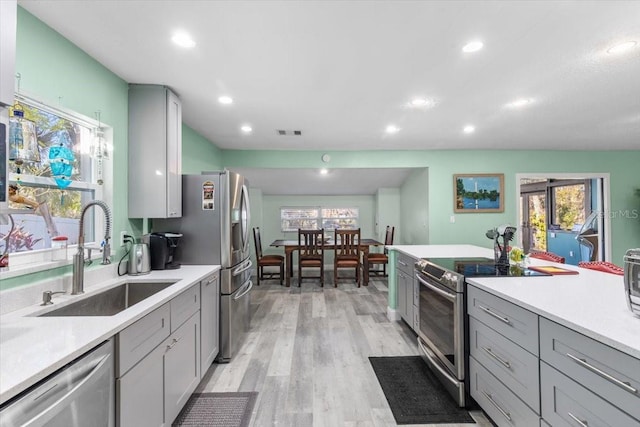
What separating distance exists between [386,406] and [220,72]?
2610 millimetres

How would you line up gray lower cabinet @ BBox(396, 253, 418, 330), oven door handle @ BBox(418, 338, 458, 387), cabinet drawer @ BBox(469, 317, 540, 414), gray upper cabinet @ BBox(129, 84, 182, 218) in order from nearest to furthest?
cabinet drawer @ BBox(469, 317, 540, 414) → oven door handle @ BBox(418, 338, 458, 387) → gray upper cabinet @ BBox(129, 84, 182, 218) → gray lower cabinet @ BBox(396, 253, 418, 330)

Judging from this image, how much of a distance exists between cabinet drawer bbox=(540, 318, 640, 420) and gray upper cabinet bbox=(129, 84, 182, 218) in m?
2.49

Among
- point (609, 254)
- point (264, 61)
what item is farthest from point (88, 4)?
point (609, 254)

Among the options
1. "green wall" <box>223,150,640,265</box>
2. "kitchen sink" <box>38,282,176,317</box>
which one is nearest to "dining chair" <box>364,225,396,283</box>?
"green wall" <box>223,150,640,265</box>

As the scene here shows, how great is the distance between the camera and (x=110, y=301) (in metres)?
1.80

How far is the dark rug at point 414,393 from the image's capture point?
5.82ft

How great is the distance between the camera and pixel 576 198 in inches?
244

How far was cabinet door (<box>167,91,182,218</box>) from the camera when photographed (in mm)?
2275

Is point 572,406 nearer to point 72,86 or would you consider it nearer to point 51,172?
point 51,172


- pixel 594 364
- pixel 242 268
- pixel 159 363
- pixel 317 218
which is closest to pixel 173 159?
pixel 242 268

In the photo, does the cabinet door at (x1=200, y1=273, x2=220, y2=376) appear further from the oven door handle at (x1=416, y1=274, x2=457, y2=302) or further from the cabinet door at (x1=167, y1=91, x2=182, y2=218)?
the oven door handle at (x1=416, y1=274, x2=457, y2=302)

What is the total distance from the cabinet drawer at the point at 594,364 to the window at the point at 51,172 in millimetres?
2350

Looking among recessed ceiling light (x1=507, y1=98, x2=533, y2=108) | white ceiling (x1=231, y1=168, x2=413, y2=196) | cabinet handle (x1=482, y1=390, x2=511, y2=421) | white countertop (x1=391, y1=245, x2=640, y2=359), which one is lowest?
cabinet handle (x1=482, y1=390, x2=511, y2=421)

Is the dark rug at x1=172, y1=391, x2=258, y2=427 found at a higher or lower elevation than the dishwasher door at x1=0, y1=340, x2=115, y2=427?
lower
